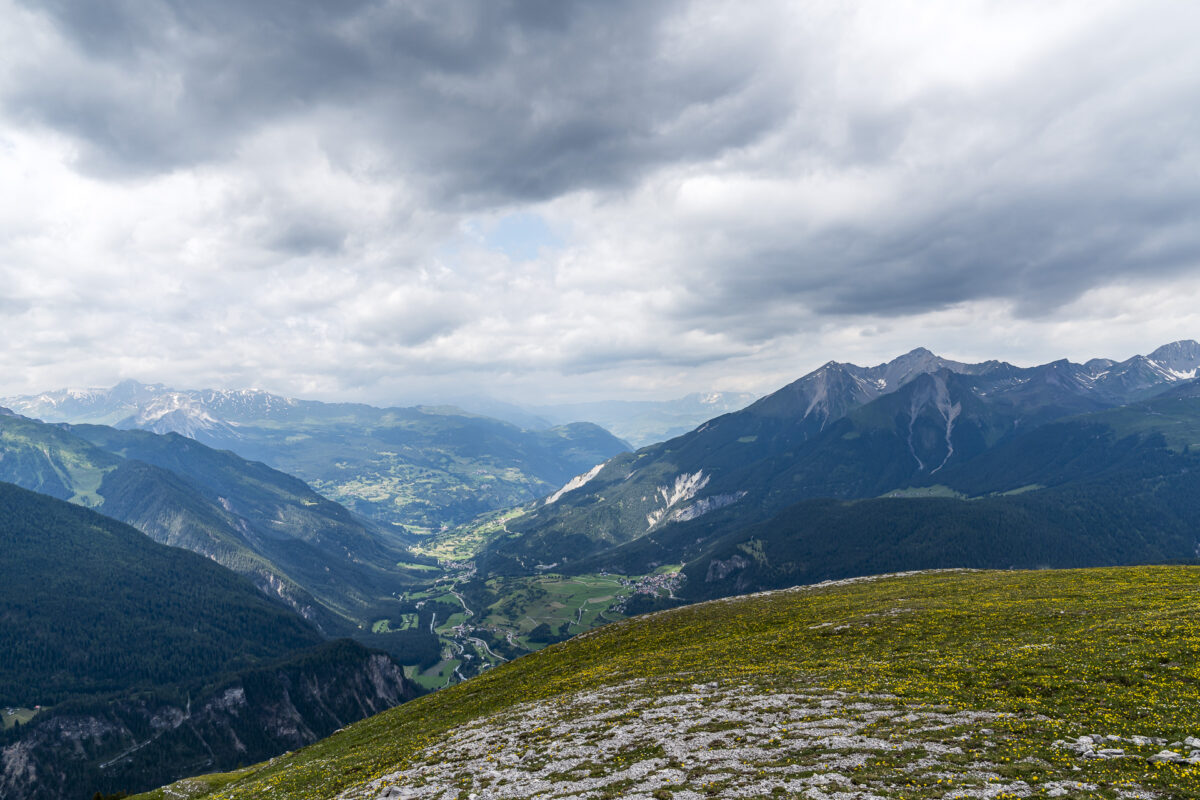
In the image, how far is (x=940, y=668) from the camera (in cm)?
4284

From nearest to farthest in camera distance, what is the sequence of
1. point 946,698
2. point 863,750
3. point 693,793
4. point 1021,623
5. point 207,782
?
point 693,793 < point 863,750 < point 946,698 < point 1021,623 < point 207,782

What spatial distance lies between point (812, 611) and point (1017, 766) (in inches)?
2162

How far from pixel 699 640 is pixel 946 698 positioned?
132 ft

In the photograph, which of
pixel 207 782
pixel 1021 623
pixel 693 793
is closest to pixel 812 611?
pixel 1021 623

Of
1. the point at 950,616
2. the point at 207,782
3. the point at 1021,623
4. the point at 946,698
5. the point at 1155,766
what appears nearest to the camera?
the point at 1155,766

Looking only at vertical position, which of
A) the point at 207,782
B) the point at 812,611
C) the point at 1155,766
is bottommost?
the point at 207,782

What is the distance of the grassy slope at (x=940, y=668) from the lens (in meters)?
29.2

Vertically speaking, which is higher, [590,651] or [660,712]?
[660,712]

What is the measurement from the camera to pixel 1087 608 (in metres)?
55.2

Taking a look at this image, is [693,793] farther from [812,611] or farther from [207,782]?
[207,782]

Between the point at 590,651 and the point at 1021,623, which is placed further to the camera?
the point at 590,651

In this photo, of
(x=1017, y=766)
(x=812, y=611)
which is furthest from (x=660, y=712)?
(x=812, y=611)

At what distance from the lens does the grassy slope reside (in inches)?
1151

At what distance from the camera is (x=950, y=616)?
59625 millimetres
